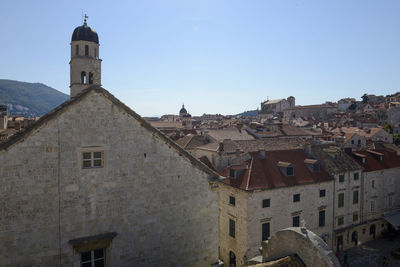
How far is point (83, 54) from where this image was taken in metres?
27.8

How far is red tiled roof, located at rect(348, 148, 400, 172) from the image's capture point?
110 ft

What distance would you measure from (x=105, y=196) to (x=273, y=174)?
19.3m

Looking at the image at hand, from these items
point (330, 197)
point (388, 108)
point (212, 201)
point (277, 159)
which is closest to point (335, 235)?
point (330, 197)

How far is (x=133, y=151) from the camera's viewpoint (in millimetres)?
10906

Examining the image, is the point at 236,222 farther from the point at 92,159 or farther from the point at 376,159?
the point at 376,159

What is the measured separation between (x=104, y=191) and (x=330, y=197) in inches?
997

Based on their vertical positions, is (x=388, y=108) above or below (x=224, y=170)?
above

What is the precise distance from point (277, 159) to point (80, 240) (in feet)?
74.5

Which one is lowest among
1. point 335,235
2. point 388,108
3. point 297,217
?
point 335,235

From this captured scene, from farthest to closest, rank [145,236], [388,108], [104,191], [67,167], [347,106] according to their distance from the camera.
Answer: [347,106] → [388,108] → [145,236] → [104,191] → [67,167]

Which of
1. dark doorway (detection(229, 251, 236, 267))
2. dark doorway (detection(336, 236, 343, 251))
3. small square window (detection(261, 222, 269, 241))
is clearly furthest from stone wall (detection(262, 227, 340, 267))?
dark doorway (detection(336, 236, 343, 251))

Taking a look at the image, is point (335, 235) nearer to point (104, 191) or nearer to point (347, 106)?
point (104, 191)

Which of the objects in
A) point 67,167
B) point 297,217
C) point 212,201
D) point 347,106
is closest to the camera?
point 67,167

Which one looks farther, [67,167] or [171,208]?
[171,208]
